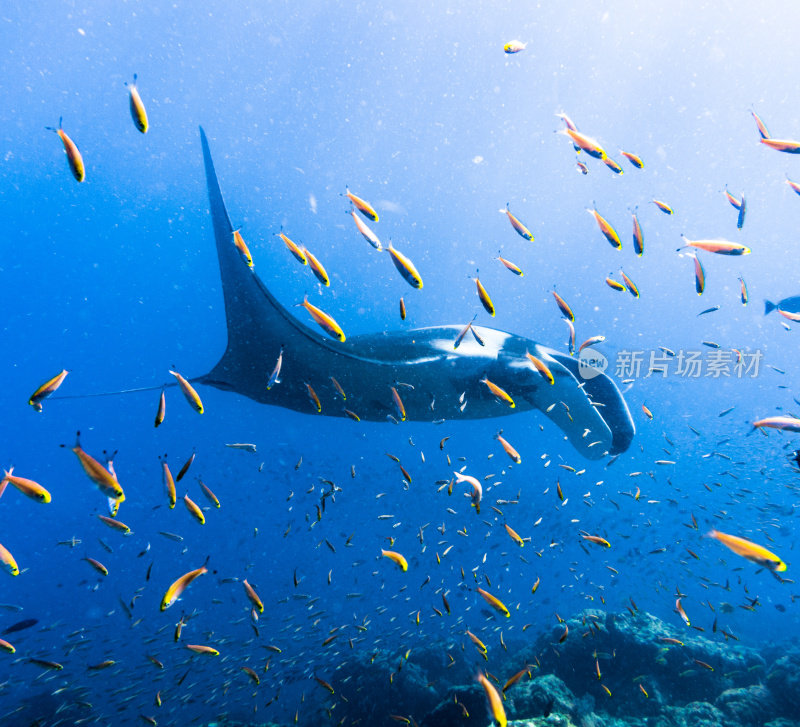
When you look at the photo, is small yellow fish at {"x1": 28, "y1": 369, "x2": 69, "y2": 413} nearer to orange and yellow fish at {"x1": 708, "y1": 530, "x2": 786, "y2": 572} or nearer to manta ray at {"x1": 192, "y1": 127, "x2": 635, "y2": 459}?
manta ray at {"x1": 192, "y1": 127, "x2": 635, "y2": 459}

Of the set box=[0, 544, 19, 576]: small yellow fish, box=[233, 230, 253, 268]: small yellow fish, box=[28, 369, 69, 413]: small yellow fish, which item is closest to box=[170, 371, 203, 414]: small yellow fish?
box=[28, 369, 69, 413]: small yellow fish

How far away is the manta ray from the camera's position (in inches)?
155

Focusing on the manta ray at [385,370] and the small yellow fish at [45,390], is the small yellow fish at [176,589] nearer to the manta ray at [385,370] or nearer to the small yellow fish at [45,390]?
the small yellow fish at [45,390]

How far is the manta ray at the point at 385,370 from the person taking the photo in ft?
12.9

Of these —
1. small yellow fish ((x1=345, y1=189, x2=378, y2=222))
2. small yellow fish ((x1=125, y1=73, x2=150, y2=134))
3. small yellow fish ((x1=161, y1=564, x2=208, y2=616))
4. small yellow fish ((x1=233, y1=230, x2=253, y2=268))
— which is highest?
small yellow fish ((x1=125, y1=73, x2=150, y2=134))

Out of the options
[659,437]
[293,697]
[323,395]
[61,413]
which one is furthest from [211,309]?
[659,437]

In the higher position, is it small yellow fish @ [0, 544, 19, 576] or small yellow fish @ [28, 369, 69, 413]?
small yellow fish @ [28, 369, 69, 413]

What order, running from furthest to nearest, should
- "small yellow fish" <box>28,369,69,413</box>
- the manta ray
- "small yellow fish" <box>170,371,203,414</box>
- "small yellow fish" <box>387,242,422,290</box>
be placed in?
1. the manta ray
2. "small yellow fish" <box>170,371,203,414</box>
3. "small yellow fish" <box>387,242,422,290</box>
4. "small yellow fish" <box>28,369,69,413</box>

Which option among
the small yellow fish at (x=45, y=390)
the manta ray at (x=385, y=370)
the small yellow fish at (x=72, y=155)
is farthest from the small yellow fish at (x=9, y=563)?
the small yellow fish at (x=72, y=155)

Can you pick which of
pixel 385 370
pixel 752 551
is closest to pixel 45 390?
pixel 385 370

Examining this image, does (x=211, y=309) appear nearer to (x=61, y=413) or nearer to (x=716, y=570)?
(x=61, y=413)

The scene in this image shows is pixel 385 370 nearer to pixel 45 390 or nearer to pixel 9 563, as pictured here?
pixel 45 390

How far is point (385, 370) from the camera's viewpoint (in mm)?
4684

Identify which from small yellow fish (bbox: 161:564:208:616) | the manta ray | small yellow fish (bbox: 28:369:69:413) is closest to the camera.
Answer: small yellow fish (bbox: 28:369:69:413)
